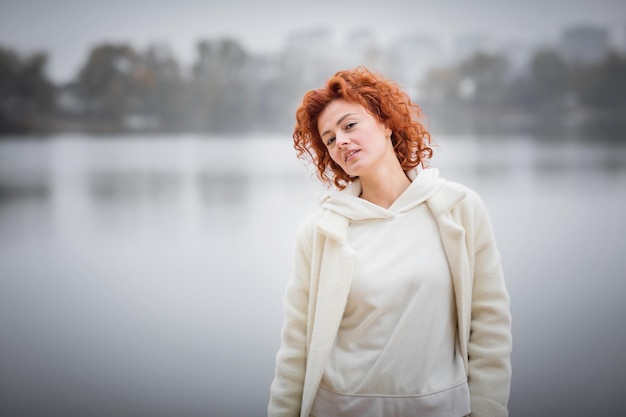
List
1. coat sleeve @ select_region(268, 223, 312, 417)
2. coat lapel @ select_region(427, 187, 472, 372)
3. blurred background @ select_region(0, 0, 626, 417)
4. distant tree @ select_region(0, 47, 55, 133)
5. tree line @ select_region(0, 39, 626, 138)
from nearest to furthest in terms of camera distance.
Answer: coat lapel @ select_region(427, 187, 472, 372) < coat sleeve @ select_region(268, 223, 312, 417) < blurred background @ select_region(0, 0, 626, 417) < distant tree @ select_region(0, 47, 55, 133) < tree line @ select_region(0, 39, 626, 138)

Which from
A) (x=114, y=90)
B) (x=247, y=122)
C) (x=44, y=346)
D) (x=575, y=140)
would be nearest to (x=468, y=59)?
(x=575, y=140)

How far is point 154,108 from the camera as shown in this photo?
287 centimetres

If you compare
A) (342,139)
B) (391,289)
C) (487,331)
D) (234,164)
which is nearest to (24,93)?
(234,164)

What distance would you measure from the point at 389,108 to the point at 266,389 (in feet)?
4.69

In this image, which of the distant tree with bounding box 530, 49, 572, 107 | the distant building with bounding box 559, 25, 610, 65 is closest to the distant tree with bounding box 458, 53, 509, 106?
the distant tree with bounding box 530, 49, 572, 107

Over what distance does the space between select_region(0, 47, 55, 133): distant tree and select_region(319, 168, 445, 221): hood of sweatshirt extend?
2130 millimetres

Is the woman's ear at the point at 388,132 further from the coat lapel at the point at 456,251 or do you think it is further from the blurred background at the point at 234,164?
the blurred background at the point at 234,164

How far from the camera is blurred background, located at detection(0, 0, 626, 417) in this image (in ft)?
7.45

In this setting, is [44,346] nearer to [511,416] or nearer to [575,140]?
[511,416]

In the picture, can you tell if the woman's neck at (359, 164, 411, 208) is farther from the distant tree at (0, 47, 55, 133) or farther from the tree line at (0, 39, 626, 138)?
the distant tree at (0, 47, 55, 133)

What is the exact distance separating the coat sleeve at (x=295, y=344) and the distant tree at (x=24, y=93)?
2.09 metres

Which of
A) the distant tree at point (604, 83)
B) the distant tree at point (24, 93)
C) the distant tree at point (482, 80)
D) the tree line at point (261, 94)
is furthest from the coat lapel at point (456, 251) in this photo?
the distant tree at point (24, 93)

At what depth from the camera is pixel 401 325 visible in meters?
1.02

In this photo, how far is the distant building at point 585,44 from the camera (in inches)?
106
